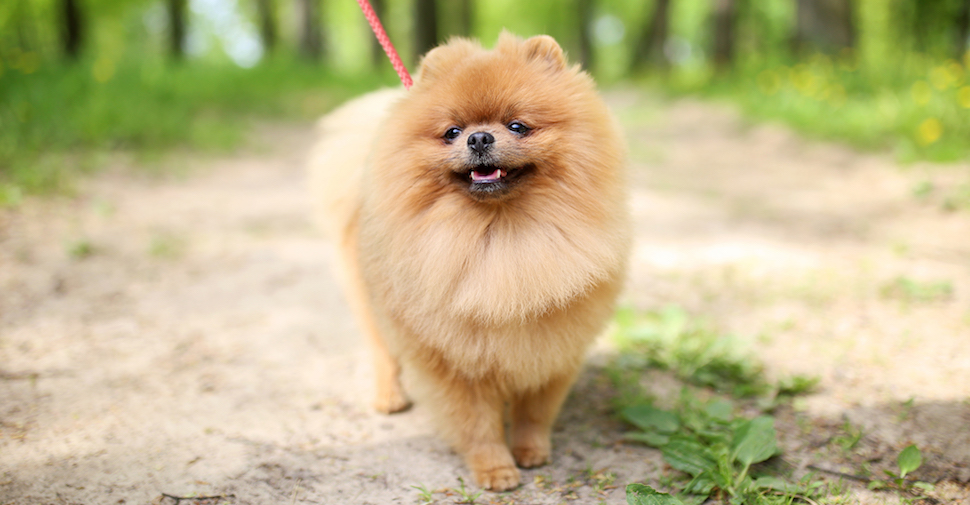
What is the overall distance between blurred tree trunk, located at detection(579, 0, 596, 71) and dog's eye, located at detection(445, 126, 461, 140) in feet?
60.4

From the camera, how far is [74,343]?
9.81 ft

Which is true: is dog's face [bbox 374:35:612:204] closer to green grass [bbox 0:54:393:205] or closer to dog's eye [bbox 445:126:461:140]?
dog's eye [bbox 445:126:461:140]

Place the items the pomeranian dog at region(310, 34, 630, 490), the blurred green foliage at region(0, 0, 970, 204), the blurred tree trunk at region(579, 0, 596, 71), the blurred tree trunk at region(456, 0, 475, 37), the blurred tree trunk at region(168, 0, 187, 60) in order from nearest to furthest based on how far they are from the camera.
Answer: the pomeranian dog at region(310, 34, 630, 490) → the blurred green foliage at region(0, 0, 970, 204) → the blurred tree trunk at region(456, 0, 475, 37) → the blurred tree trunk at region(168, 0, 187, 60) → the blurred tree trunk at region(579, 0, 596, 71)

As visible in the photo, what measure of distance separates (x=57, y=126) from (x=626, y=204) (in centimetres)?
557

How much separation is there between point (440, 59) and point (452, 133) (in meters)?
0.33

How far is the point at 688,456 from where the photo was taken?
2.23m

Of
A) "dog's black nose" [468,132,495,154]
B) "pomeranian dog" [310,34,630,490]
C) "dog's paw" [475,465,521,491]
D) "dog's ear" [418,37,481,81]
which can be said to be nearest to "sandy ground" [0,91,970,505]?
"dog's paw" [475,465,521,491]

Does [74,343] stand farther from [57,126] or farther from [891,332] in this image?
[891,332]

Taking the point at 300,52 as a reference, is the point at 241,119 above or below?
below

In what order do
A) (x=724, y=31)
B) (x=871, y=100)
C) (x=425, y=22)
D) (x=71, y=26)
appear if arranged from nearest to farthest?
1. (x=871, y=100)
2. (x=425, y=22)
3. (x=724, y=31)
4. (x=71, y=26)

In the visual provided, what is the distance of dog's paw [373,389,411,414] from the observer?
2.76m

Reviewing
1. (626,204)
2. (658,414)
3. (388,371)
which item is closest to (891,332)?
(658,414)

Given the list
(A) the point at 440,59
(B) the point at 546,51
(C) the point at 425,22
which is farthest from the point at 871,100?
(C) the point at 425,22

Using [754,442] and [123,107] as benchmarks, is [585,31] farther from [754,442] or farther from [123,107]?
[754,442]
